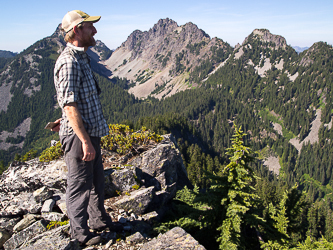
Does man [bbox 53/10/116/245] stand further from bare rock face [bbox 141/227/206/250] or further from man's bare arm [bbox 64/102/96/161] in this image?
bare rock face [bbox 141/227/206/250]

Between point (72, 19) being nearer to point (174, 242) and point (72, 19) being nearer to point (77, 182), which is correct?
point (77, 182)

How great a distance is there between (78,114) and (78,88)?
2.22 ft

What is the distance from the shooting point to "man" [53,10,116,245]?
4.87 m

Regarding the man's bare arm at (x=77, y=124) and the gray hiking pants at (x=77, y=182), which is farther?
the gray hiking pants at (x=77, y=182)

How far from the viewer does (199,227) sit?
38.3 ft

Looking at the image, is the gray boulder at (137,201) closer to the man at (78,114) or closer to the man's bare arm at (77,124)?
the man at (78,114)

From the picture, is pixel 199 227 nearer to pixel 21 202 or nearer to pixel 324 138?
pixel 21 202

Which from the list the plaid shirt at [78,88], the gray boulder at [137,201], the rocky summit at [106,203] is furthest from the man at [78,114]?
the gray boulder at [137,201]

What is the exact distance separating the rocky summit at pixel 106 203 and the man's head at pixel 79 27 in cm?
551

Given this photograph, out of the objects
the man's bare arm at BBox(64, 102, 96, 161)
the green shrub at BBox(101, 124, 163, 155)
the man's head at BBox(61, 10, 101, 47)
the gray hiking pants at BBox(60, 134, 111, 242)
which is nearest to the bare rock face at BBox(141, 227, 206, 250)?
the gray hiking pants at BBox(60, 134, 111, 242)

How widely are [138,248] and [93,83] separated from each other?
211 inches

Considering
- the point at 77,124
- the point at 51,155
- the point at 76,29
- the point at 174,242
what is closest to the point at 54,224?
the point at 174,242

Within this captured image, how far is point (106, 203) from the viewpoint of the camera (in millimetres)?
9438

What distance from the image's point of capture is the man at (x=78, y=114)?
4.87 metres
